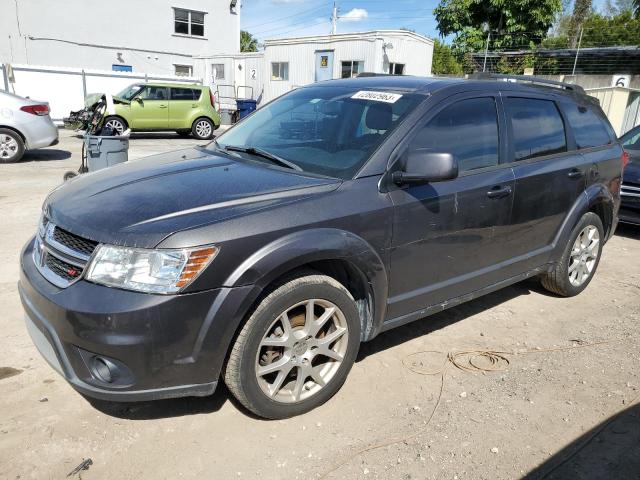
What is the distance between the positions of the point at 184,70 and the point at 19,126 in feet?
57.1

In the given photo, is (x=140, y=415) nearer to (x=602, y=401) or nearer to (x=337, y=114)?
(x=337, y=114)

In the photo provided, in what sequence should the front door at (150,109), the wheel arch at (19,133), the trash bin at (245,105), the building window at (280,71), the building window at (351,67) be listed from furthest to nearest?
the building window at (280,71)
the trash bin at (245,105)
the building window at (351,67)
the front door at (150,109)
the wheel arch at (19,133)

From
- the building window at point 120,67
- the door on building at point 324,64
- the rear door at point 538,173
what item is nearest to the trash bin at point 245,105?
the door on building at point 324,64

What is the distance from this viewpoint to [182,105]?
16.5m

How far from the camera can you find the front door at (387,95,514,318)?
3160mm

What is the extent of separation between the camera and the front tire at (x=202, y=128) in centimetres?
1683

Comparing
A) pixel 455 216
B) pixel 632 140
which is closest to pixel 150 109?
pixel 632 140

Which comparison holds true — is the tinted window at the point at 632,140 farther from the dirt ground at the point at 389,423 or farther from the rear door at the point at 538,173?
the dirt ground at the point at 389,423

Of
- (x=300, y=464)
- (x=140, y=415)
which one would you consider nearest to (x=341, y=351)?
(x=300, y=464)

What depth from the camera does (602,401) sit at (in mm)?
3252

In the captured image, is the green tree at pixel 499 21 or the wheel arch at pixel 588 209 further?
the green tree at pixel 499 21

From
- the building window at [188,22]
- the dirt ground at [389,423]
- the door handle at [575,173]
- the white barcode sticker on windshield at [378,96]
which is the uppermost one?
the building window at [188,22]

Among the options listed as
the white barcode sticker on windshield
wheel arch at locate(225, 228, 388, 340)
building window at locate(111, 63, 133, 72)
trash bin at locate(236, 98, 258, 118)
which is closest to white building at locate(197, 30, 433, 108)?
trash bin at locate(236, 98, 258, 118)

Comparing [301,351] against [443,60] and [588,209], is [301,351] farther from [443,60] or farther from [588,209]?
[443,60]
